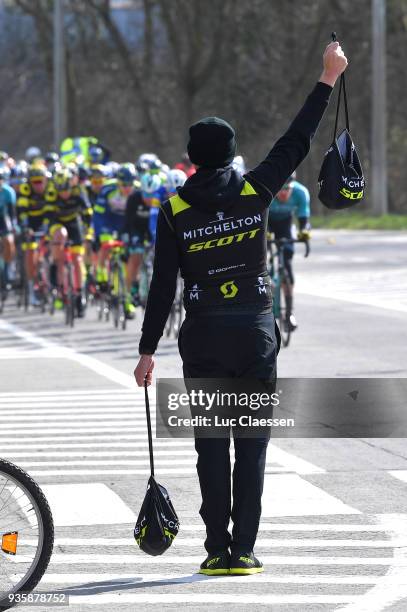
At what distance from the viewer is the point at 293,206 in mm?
18656

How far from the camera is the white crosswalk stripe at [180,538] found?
7078 mm

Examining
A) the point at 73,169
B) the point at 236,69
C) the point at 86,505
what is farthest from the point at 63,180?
the point at 236,69

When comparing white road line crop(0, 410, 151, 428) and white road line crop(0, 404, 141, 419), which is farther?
white road line crop(0, 404, 141, 419)

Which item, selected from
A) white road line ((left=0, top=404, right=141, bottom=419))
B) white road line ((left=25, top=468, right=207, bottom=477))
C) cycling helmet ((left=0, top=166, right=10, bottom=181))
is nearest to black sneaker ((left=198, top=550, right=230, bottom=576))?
white road line ((left=25, top=468, right=207, bottom=477))

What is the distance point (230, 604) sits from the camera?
687 cm

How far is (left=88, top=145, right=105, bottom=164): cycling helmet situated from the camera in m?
33.8

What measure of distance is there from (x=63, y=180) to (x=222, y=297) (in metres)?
15.1

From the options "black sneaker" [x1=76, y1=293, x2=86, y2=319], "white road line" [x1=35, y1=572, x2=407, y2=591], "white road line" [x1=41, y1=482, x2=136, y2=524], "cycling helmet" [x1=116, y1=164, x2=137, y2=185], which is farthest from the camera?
"cycling helmet" [x1=116, y1=164, x2=137, y2=185]

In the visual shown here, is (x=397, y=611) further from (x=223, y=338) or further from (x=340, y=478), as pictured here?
(x=340, y=478)

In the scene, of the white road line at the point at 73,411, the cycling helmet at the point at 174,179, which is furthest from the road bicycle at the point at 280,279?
the white road line at the point at 73,411

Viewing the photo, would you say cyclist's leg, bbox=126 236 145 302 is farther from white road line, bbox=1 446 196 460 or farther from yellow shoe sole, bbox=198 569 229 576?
yellow shoe sole, bbox=198 569 229 576

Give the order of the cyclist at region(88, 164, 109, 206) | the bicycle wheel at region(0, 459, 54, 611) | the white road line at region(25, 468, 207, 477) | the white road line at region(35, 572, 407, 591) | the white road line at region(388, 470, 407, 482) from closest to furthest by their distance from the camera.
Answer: the bicycle wheel at region(0, 459, 54, 611) < the white road line at region(35, 572, 407, 591) < the white road line at region(388, 470, 407, 482) < the white road line at region(25, 468, 207, 477) < the cyclist at region(88, 164, 109, 206)

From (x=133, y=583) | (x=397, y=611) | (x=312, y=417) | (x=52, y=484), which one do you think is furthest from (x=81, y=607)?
(x=312, y=417)

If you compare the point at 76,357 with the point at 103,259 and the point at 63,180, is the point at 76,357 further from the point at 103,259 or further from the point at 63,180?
the point at 103,259
